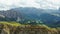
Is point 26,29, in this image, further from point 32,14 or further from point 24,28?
point 32,14

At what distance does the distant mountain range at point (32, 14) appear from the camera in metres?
16.4

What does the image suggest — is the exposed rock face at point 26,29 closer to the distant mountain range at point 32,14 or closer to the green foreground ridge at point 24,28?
the green foreground ridge at point 24,28

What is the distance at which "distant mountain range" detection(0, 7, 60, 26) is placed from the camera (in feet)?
53.9

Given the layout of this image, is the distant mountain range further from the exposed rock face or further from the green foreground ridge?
the exposed rock face

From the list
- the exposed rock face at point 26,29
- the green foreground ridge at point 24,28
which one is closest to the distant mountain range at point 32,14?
the green foreground ridge at point 24,28

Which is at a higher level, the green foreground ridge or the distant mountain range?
the distant mountain range

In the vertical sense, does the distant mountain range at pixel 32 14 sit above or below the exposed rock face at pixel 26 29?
above

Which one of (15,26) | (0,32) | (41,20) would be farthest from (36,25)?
(0,32)

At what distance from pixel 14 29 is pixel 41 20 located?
7.12ft

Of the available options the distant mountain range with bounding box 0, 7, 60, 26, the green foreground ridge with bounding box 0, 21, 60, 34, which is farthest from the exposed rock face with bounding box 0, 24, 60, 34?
the distant mountain range with bounding box 0, 7, 60, 26

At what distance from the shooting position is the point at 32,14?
53.5 ft

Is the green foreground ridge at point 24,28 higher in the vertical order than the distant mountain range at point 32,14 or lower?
lower

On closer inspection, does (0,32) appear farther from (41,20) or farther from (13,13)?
(41,20)

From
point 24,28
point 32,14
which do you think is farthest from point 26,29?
point 32,14
